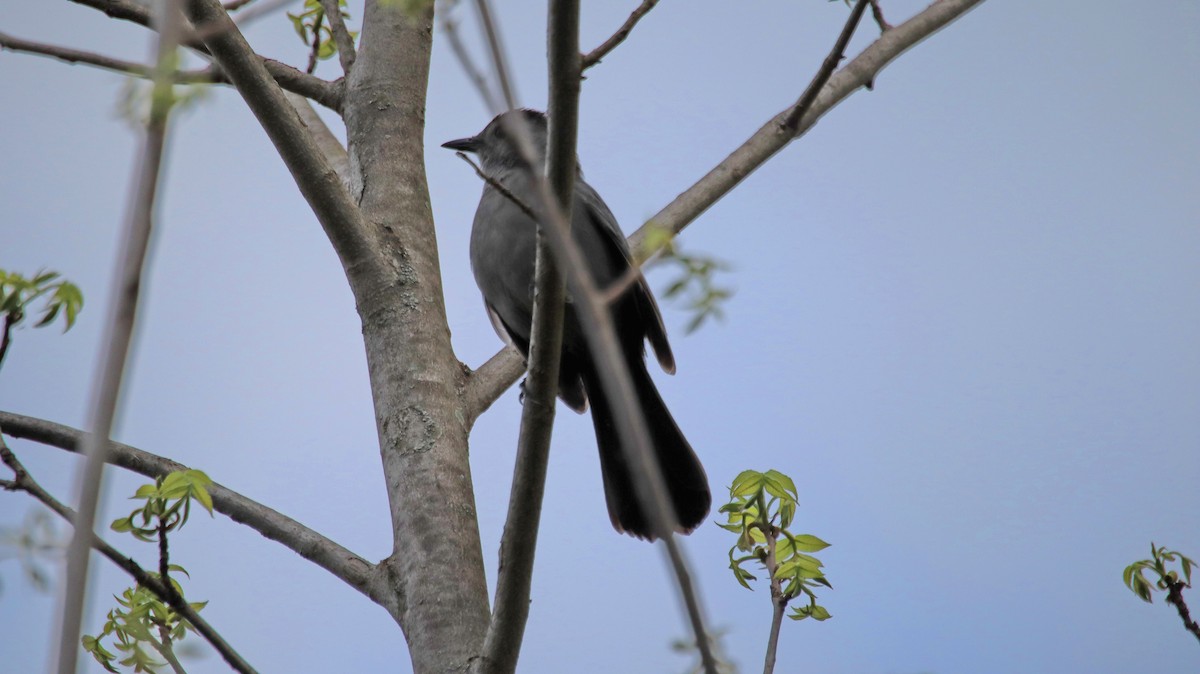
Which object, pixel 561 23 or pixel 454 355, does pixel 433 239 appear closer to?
pixel 454 355

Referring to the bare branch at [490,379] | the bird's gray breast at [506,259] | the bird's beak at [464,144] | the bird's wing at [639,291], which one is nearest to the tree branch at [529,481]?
the bare branch at [490,379]

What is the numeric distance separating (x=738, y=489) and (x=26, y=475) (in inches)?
61.8

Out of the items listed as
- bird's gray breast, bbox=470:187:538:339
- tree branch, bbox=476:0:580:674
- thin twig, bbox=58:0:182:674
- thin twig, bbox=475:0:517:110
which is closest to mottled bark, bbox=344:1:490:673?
tree branch, bbox=476:0:580:674

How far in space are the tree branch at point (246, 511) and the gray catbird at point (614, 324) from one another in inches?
42.9

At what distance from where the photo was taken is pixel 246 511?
2.67 m

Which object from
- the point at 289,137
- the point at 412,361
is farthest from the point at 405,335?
the point at 289,137

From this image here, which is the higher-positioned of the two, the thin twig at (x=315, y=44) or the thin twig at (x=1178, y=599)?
the thin twig at (x=315, y=44)

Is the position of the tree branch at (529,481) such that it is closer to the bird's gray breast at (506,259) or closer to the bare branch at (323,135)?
the bird's gray breast at (506,259)

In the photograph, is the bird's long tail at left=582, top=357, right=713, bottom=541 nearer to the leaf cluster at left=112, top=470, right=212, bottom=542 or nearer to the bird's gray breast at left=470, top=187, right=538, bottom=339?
the bird's gray breast at left=470, top=187, right=538, bottom=339

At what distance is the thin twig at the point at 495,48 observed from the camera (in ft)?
3.23

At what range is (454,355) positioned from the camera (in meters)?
2.89

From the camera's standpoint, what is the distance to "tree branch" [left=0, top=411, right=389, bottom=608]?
256 cm

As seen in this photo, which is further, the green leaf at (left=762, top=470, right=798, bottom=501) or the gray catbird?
the gray catbird

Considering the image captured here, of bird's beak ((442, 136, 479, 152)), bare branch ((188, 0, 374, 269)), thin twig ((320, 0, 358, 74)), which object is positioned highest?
bird's beak ((442, 136, 479, 152))
